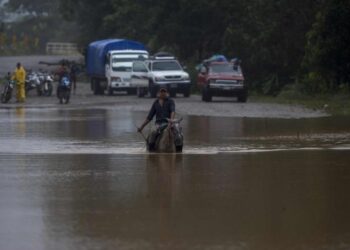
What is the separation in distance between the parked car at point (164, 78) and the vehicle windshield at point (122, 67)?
7.18ft

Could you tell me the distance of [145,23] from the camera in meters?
68.0

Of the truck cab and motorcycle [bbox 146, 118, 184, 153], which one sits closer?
motorcycle [bbox 146, 118, 184, 153]

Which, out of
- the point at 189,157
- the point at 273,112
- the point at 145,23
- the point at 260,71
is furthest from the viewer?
the point at 145,23

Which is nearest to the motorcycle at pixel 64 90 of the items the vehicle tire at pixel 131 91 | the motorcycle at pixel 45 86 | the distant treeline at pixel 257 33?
the motorcycle at pixel 45 86

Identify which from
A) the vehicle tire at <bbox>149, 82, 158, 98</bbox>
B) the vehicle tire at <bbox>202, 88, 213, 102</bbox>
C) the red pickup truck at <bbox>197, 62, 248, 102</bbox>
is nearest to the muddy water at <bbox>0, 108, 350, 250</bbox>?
the red pickup truck at <bbox>197, 62, 248, 102</bbox>

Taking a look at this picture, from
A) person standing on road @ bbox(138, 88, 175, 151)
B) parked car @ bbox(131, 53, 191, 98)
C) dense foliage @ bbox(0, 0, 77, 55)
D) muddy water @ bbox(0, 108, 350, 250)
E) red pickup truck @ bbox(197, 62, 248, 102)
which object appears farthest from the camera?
dense foliage @ bbox(0, 0, 77, 55)

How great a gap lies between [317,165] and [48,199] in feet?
20.5

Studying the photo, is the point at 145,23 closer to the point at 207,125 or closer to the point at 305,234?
the point at 207,125

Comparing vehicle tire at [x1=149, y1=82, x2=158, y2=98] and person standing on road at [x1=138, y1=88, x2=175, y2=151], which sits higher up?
person standing on road at [x1=138, y1=88, x2=175, y2=151]

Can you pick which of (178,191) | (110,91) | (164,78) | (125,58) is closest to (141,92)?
(164,78)

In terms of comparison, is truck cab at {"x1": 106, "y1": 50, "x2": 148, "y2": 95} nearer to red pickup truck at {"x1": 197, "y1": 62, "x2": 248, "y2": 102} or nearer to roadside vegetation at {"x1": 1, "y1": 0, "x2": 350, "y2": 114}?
roadside vegetation at {"x1": 1, "y1": 0, "x2": 350, "y2": 114}

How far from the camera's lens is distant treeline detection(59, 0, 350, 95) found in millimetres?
41344

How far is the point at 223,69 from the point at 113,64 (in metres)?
10.2

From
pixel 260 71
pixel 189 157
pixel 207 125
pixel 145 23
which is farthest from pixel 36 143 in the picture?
pixel 145 23
